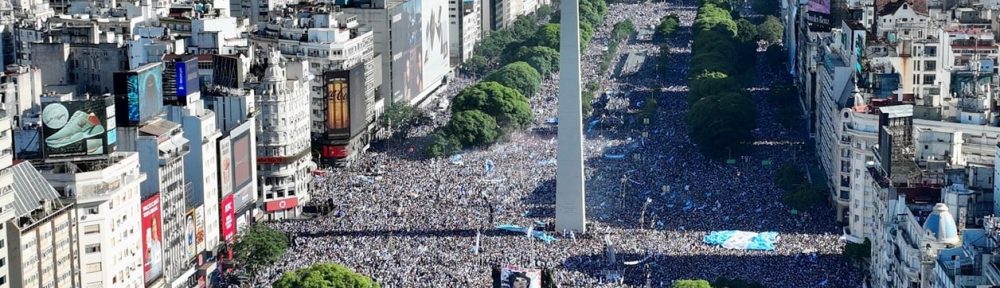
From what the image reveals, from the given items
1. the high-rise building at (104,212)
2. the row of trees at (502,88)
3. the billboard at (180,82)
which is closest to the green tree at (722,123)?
the row of trees at (502,88)

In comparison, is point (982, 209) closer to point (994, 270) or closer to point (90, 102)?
point (994, 270)

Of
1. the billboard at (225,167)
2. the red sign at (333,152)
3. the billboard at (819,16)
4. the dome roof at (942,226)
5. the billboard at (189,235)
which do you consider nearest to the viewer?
the dome roof at (942,226)

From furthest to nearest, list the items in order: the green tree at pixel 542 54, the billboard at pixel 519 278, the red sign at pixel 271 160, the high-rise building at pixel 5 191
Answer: the green tree at pixel 542 54 < the red sign at pixel 271 160 < the billboard at pixel 519 278 < the high-rise building at pixel 5 191

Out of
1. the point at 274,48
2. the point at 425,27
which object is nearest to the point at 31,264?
the point at 274,48

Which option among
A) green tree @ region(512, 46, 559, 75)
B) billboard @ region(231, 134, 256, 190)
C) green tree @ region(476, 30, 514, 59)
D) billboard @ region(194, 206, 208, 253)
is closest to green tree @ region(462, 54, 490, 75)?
green tree @ region(512, 46, 559, 75)

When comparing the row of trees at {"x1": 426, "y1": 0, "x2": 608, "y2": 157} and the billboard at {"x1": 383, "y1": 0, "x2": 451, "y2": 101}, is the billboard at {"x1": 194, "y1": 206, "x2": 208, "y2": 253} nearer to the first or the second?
the row of trees at {"x1": 426, "y1": 0, "x2": 608, "y2": 157}

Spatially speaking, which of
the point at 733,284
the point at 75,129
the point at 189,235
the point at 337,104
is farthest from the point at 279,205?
the point at 733,284

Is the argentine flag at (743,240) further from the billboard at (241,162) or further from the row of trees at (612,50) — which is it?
the row of trees at (612,50)

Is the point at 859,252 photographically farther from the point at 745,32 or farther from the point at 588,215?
the point at 745,32
